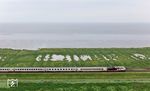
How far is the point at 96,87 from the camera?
4409 cm

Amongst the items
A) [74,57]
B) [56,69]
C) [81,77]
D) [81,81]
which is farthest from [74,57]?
[81,81]

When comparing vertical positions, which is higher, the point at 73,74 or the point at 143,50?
the point at 143,50

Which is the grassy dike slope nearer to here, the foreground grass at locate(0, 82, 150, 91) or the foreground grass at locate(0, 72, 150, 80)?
the foreground grass at locate(0, 72, 150, 80)

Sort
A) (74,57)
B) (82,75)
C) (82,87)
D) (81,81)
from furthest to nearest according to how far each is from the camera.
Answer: (74,57) → (82,75) → (81,81) → (82,87)

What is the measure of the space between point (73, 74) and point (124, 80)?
28.4 ft

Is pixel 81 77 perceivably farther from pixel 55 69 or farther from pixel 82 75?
pixel 55 69

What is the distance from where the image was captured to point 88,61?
66000 mm

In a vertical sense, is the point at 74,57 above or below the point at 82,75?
above

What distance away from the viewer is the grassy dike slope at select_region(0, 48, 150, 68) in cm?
6250

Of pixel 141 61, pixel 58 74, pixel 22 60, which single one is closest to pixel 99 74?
pixel 58 74

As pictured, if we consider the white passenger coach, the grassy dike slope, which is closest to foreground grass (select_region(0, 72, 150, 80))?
the white passenger coach

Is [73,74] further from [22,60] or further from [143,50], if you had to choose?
[143,50]

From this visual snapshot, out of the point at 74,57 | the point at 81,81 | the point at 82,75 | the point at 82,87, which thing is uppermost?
the point at 74,57

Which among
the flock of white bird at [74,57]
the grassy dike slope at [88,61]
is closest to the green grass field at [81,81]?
the grassy dike slope at [88,61]
